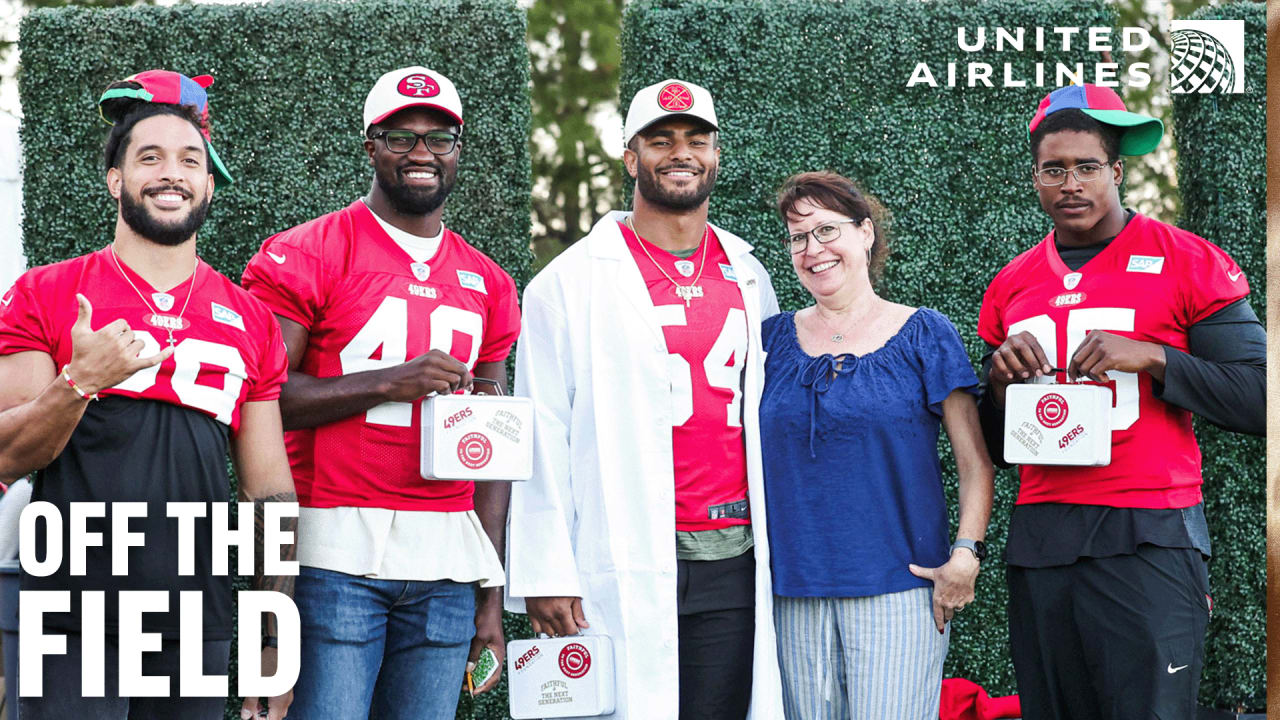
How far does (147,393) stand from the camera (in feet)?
9.72

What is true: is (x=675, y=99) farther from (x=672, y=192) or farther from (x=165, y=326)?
(x=165, y=326)

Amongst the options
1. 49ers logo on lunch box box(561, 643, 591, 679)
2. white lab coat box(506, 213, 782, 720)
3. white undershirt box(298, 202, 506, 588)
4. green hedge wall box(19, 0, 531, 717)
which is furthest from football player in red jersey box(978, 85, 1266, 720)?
green hedge wall box(19, 0, 531, 717)

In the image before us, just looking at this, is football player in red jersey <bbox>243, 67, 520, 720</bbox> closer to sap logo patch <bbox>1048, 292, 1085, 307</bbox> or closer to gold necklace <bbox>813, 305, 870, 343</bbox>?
gold necklace <bbox>813, 305, 870, 343</bbox>

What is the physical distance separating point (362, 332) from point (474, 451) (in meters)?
0.46

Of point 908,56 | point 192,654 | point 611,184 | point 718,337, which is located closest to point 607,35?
point 611,184

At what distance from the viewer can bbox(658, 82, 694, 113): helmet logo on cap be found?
3.73 meters

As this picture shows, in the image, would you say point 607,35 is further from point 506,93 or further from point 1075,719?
point 1075,719

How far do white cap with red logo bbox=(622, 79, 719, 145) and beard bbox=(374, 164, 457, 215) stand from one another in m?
0.62

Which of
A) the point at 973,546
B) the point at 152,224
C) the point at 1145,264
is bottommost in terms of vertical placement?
the point at 973,546

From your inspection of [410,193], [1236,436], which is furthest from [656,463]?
[1236,436]

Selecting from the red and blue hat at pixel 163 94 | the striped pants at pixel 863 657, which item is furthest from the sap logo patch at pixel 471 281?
the striped pants at pixel 863 657

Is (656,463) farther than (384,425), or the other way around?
(656,463)

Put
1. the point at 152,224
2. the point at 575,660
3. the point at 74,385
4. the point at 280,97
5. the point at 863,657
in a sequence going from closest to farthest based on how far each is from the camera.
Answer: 1. the point at 74,385
2. the point at 152,224
3. the point at 863,657
4. the point at 575,660
5. the point at 280,97

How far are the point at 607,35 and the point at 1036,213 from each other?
10.2m
